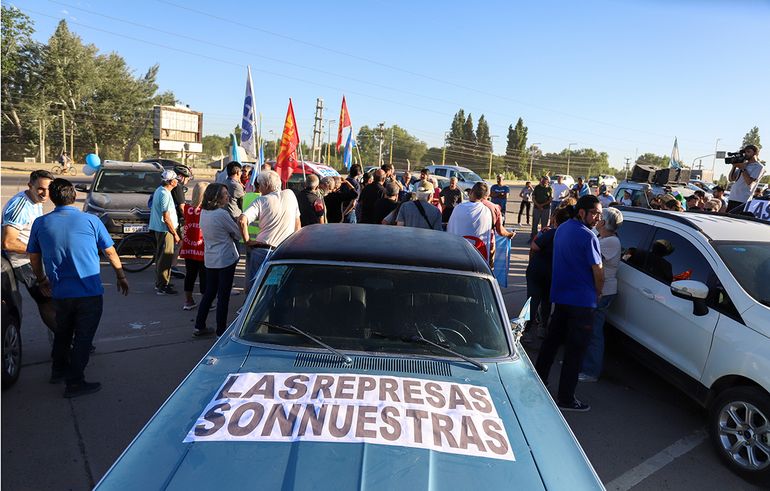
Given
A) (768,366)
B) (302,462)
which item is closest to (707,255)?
(768,366)

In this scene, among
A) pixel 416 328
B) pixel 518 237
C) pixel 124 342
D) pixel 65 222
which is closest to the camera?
pixel 416 328

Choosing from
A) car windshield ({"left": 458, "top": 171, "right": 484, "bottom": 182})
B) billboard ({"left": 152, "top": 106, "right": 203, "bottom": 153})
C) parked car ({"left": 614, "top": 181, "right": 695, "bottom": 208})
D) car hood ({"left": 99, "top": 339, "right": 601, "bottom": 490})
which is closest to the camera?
car hood ({"left": 99, "top": 339, "right": 601, "bottom": 490})

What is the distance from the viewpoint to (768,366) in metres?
3.56

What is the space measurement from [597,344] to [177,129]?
46442 millimetres

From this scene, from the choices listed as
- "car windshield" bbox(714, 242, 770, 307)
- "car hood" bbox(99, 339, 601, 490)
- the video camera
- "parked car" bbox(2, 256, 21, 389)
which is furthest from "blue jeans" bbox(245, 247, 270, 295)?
the video camera

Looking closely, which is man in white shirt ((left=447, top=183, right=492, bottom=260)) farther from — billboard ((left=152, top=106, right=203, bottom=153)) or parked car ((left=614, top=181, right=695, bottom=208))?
billboard ((left=152, top=106, right=203, bottom=153))

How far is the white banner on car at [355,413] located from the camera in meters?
2.13

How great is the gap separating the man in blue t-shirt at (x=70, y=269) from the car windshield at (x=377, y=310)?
2.11 metres

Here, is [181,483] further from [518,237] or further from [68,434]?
[518,237]

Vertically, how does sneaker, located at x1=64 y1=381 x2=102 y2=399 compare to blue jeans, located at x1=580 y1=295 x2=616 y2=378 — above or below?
below

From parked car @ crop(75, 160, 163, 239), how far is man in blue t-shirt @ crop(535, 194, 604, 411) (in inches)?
298

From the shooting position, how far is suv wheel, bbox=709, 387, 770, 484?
11.8 feet

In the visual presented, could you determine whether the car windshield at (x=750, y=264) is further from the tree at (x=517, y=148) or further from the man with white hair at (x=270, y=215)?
the tree at (x=517, y=148)

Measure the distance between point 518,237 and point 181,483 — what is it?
14529 mm
